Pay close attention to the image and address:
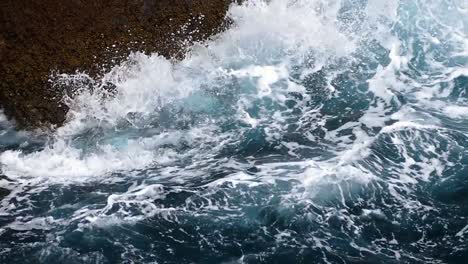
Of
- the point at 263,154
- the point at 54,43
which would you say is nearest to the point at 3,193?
the point at 54,43

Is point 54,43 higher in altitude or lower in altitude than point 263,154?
higher

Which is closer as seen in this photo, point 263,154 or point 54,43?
point 263,154

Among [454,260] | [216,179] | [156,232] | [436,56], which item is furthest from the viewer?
[436,56]

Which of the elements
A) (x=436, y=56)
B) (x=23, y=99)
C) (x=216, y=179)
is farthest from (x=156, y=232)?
(x=436, y=56)

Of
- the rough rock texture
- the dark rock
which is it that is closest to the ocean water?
the dark rock

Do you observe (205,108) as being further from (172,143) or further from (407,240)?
(407,240)

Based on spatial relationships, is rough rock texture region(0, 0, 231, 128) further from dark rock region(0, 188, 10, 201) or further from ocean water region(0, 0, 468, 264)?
dark rock region(0, 188, 10, 201)

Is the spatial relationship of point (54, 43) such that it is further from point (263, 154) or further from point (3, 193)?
point (263, 154)
